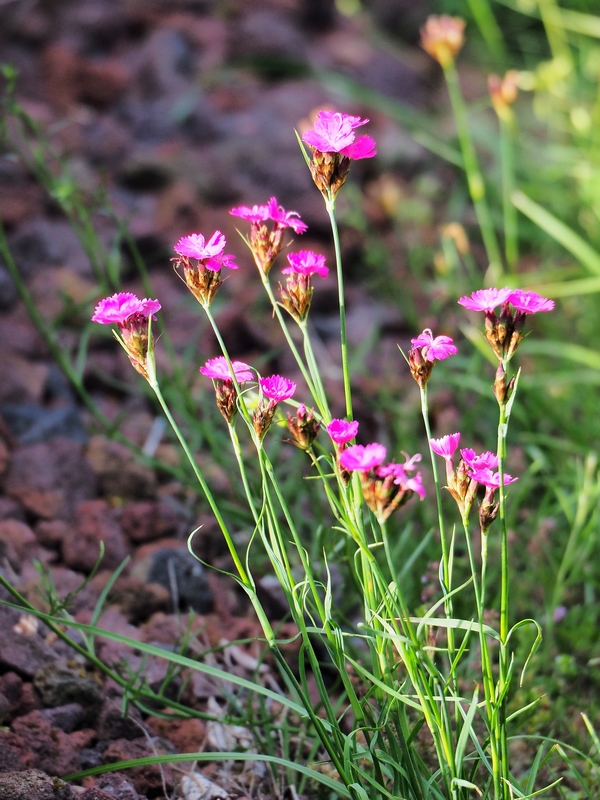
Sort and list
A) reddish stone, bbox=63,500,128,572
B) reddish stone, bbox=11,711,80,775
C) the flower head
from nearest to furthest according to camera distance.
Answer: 1. reddish stone, bbox=11,711,80,775
2. reddish stone, bbox=63,500,128,572
3. the flower head

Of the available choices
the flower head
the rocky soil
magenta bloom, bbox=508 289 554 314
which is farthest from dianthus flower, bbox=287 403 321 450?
the flower head

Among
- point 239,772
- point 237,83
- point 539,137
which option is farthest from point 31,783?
point 539,137

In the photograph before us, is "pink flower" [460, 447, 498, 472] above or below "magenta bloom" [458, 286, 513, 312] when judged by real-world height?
below

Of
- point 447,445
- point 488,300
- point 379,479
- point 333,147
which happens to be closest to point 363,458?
point 379,479

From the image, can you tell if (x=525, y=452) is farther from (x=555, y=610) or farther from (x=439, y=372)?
(x=555, y=610)

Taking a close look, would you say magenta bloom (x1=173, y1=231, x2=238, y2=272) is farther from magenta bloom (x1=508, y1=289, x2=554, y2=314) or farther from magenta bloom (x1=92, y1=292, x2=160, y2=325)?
magenta bloom (x1=508, y1=289, x2=554, y2=314)
